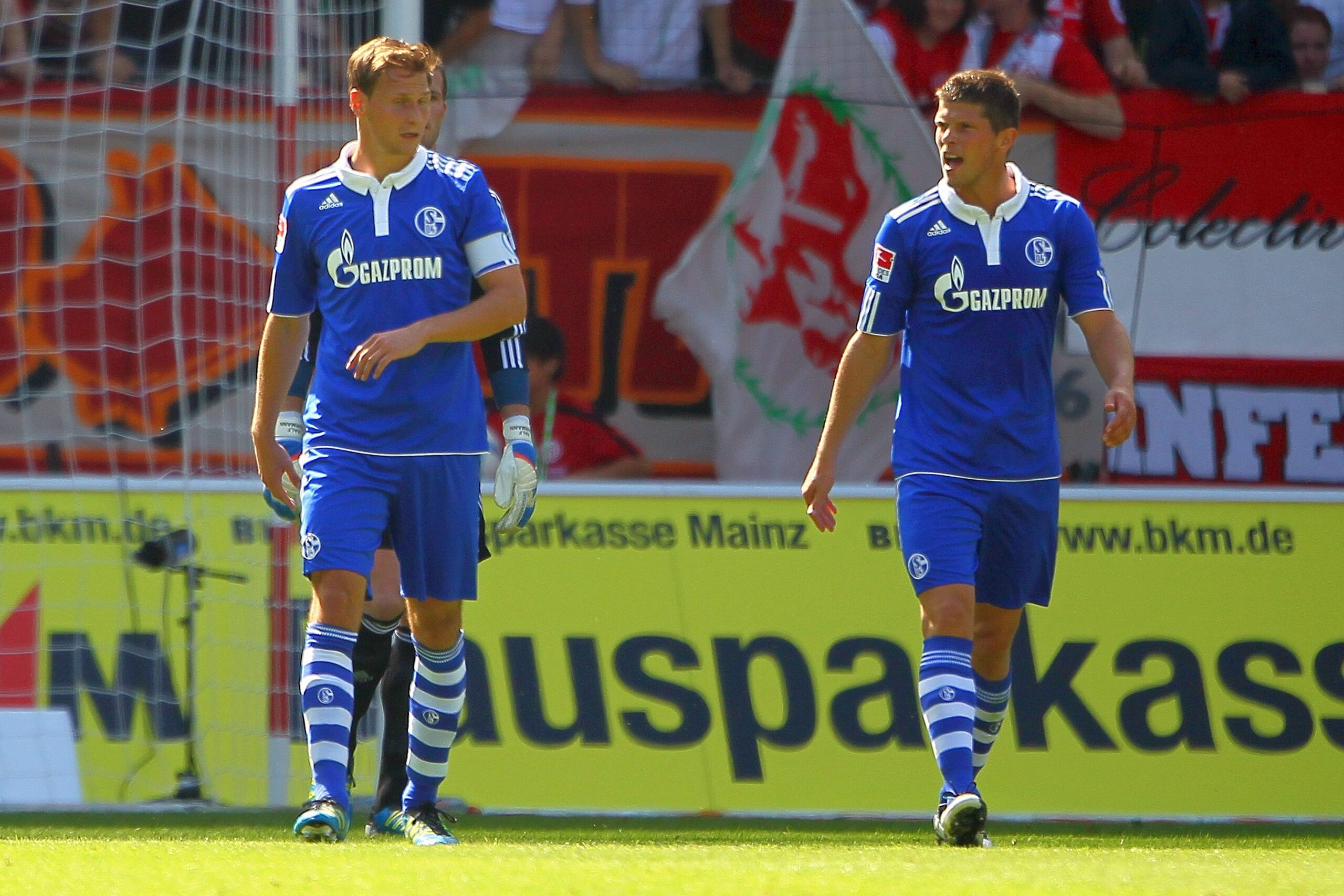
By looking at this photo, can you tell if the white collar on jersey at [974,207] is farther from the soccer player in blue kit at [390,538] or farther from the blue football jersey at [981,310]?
the soccer player in blue kit at [390,538]

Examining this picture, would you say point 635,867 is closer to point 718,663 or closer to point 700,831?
point 700,831

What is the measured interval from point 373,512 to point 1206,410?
5.45 metres

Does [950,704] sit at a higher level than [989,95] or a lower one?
lower

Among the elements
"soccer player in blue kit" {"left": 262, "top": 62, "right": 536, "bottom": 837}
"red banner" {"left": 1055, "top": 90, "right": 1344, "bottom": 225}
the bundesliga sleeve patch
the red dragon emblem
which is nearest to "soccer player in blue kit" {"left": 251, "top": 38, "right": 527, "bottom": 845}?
"soccer player in blue kit" {"left": 262, "top": 62, "right": 536, "bottom": 837}

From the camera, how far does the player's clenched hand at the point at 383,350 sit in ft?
13.1

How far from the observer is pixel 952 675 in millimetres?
4438

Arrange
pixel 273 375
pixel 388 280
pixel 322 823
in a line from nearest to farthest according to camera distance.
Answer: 1. pixel 322 823
2. pixel 388 280
3. pixel 273 375

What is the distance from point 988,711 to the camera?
16.4 feet

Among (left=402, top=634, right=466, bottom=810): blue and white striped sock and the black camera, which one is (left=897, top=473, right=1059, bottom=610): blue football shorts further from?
the black camera

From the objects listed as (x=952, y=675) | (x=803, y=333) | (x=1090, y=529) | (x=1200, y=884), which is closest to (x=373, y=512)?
(x=952, y=675)

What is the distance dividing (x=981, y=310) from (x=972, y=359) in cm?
13

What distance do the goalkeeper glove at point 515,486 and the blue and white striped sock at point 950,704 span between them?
1.07 m

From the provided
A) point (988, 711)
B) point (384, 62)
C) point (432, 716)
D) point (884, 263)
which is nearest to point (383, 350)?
point (384, 62)

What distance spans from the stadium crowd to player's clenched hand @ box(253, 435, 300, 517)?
4354 millimetres
